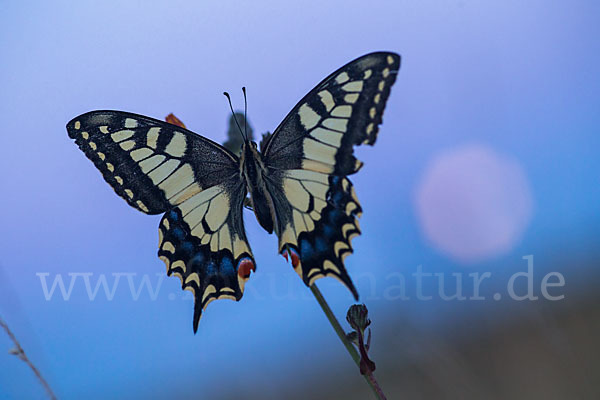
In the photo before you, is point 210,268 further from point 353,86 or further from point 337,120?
point 353,86

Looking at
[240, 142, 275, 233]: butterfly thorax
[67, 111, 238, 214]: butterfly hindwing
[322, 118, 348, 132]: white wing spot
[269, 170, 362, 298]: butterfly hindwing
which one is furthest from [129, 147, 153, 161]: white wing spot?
[322, 118, 348, 132]: white wing spot

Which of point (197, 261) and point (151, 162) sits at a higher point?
point (151, 162)

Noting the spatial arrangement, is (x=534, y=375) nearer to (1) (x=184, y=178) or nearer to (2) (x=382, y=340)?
(2) (x=382, y=340)

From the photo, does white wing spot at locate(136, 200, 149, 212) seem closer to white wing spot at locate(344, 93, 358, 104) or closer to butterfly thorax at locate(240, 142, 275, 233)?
butterfly thorax at locate(240, 142, 275, 233)

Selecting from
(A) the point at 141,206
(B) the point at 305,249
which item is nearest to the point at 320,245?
(B) the point at 305,249

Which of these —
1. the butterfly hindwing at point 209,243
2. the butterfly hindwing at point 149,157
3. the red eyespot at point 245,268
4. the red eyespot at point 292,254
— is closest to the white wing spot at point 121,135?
the butterfly hindwing at point 149,157

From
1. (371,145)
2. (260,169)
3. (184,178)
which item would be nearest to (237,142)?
(260,169)
